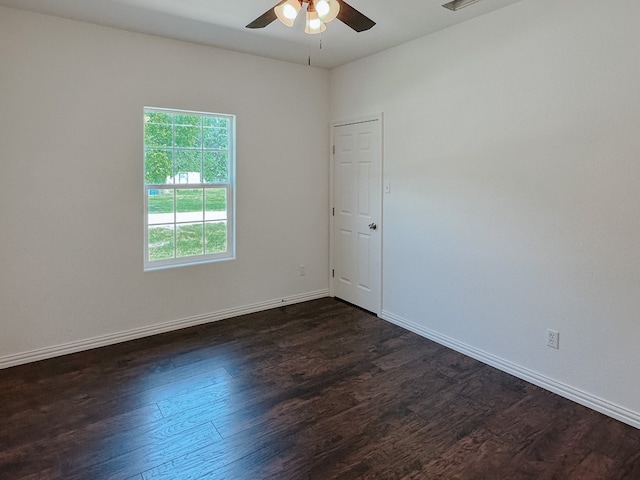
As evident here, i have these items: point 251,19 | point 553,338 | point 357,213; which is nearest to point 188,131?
point 251,19

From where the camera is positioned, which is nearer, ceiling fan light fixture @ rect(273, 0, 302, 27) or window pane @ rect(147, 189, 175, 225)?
ceiling fan light fixture @ rect(273, 0, 302, 27)

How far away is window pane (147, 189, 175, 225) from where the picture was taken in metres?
3.67

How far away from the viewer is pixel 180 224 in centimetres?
386

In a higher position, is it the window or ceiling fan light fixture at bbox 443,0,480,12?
ceiling fan light fixture at bbox 443,0,480,12

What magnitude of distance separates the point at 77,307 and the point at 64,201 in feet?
2.89

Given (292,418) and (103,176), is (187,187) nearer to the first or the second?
(103,176)

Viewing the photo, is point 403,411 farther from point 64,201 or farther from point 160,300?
point 64,201

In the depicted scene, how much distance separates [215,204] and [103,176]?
3.41 ft

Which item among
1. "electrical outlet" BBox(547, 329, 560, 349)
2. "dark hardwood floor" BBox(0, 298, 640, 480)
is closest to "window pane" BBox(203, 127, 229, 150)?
"dark hardwood floor" BBox(0, 298, 640, 480)

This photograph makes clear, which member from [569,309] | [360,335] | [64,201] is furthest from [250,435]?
[64,201]

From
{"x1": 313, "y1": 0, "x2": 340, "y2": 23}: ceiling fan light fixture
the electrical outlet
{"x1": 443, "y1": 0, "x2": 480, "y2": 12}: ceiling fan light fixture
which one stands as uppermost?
{"x1": 443, "y1": 0, "x2": 480, "y2": 12}: ceiling fan light fixture

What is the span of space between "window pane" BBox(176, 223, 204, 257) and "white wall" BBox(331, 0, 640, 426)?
1.93 metres

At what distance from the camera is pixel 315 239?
4738mm

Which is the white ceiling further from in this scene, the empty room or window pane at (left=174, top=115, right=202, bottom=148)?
window pane at (left=174, top=115, right=202, bottom=148)
